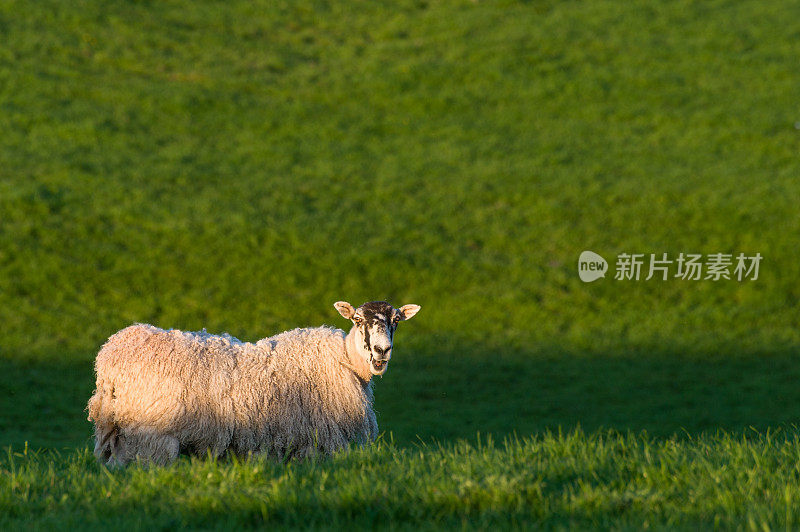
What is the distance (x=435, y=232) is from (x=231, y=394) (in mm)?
15854

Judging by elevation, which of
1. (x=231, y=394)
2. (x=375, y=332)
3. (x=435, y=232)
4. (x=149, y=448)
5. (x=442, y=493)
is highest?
(x=435, y=232)

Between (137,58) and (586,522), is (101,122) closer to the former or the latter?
(137,58)

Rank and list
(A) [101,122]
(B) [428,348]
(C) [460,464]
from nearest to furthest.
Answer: (C) [460,464], (B) [428,348], (A) [101,122]

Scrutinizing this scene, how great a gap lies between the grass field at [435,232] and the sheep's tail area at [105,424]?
0.25 meters

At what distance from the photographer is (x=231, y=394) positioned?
28.1 ft

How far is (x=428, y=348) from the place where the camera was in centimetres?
1897

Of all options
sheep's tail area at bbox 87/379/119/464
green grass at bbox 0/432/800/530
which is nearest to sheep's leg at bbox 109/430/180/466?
sheep's tail area at bbox 87/379/119/464

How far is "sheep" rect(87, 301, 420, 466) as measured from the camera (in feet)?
27.7

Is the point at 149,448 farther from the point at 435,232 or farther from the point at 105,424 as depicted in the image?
the point at 435,232

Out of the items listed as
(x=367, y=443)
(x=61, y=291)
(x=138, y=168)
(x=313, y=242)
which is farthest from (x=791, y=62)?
(x=367, y=443)

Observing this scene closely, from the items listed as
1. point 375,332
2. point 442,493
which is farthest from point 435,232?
point 442,493

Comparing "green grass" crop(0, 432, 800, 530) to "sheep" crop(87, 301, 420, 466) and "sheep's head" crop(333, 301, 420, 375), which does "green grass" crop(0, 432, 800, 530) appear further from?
"sheep's head" crop(333, 301, 420, 375)

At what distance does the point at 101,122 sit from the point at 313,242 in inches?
403

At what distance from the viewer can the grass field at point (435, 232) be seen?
7.02 meters
